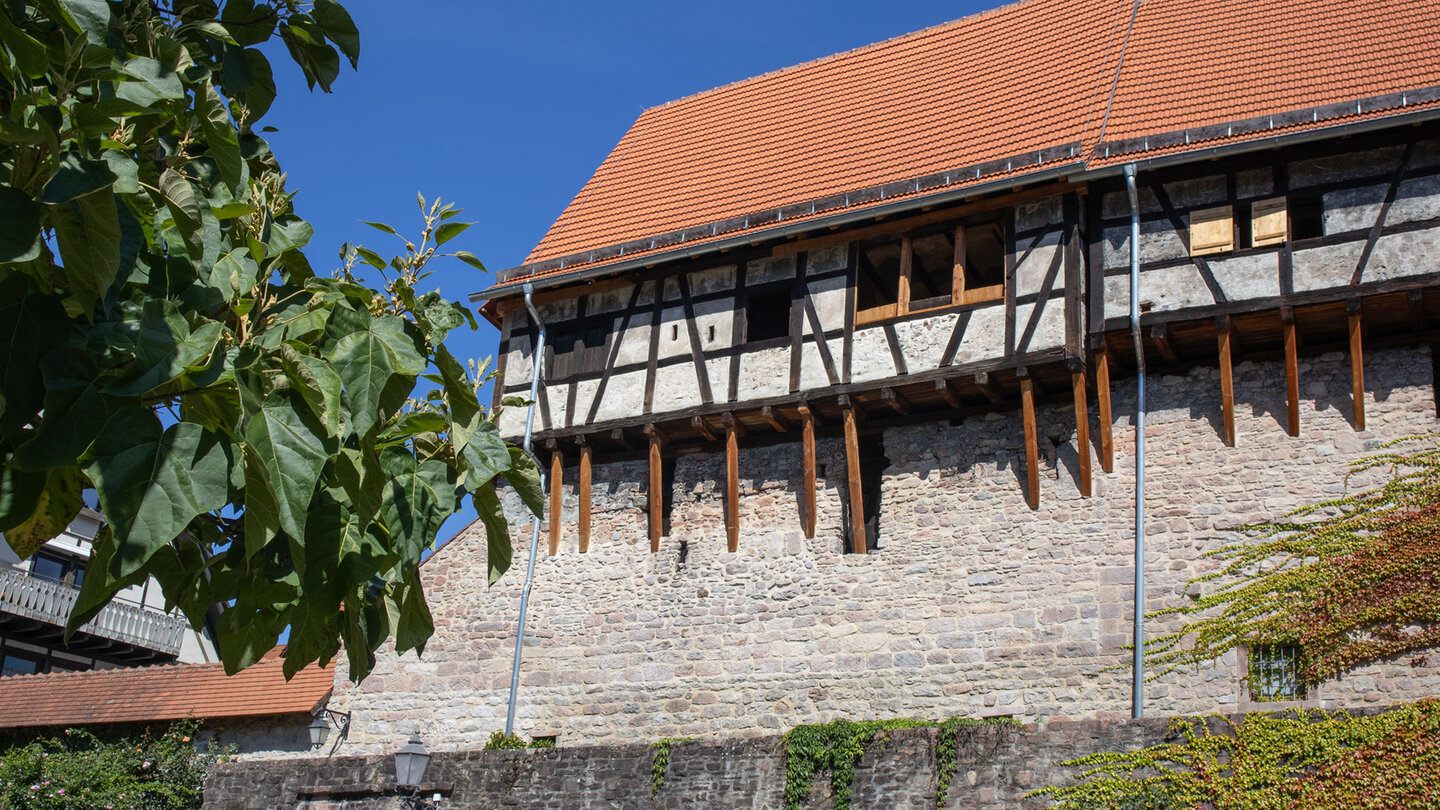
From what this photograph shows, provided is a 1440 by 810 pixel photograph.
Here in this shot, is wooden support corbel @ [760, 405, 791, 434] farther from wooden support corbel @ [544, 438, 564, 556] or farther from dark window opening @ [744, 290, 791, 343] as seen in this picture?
wooden support corbel @ [544, 438, 564, 556]

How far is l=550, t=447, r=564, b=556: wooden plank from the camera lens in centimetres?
1483

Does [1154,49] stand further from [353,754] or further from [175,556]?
[175,556]

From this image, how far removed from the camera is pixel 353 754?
14539 mm

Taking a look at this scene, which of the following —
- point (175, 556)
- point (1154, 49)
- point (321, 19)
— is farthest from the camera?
point (1154, 49)

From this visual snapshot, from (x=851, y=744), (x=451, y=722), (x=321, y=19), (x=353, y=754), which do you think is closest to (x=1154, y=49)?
(x=851, y=744)

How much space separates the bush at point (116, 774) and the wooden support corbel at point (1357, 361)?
37.3 feet

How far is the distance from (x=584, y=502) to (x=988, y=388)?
4.58 metres

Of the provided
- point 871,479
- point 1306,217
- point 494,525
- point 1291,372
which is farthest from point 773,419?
point 494,525

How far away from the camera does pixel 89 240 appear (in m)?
3.25

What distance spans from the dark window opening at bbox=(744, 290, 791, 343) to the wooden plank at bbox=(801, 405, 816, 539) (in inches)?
48.9

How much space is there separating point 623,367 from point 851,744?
5.18 metres

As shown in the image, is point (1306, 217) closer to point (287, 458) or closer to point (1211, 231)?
point (1211, 231)

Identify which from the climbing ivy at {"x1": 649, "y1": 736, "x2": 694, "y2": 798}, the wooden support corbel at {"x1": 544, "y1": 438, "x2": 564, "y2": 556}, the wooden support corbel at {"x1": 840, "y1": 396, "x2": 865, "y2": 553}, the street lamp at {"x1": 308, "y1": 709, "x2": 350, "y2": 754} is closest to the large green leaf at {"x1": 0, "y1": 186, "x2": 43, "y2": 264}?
the climbing ivy at {"x1": 649, "y1": 736, "x2": 694, "y2": 798}

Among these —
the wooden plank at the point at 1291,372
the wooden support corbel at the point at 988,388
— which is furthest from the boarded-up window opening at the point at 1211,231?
the wooden support corbel at the point at 988,388
